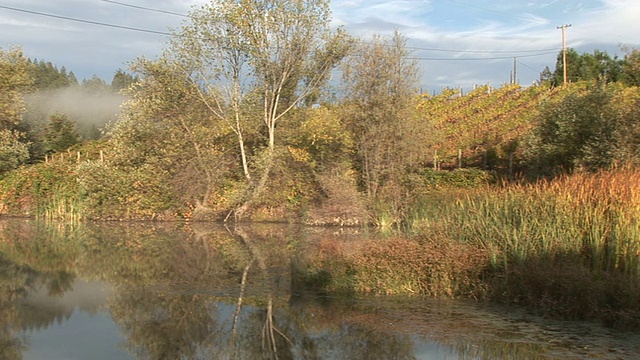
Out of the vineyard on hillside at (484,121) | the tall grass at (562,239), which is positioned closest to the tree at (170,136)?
the vineyard on hillside at (484,121)

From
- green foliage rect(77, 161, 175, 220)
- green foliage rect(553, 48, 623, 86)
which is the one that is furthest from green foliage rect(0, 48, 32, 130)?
green foliage rect(553, 48, 623, 86)

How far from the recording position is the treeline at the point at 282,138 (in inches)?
1006

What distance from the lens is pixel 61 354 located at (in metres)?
8.10

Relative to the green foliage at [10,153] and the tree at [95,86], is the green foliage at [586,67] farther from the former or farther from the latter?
the tree at [95,86]

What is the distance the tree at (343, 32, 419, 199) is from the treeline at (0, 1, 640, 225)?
0.05 m

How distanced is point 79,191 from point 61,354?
24501mm

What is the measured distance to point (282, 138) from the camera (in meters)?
30.7

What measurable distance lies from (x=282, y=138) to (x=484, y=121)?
19683 millimetres

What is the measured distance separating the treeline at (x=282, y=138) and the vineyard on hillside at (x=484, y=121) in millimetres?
1689

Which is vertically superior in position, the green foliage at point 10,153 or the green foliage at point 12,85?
the green foliage at point 12,85

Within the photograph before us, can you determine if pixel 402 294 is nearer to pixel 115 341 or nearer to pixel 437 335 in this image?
pixel 437 335

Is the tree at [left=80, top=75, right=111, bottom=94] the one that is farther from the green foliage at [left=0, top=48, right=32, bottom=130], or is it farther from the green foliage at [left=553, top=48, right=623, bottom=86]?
the green foliage at [left=553, top=48, right=623, bottom=86]

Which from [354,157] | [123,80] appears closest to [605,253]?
[354,157]

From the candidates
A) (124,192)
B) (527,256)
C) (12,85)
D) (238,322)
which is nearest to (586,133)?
(527,256)
